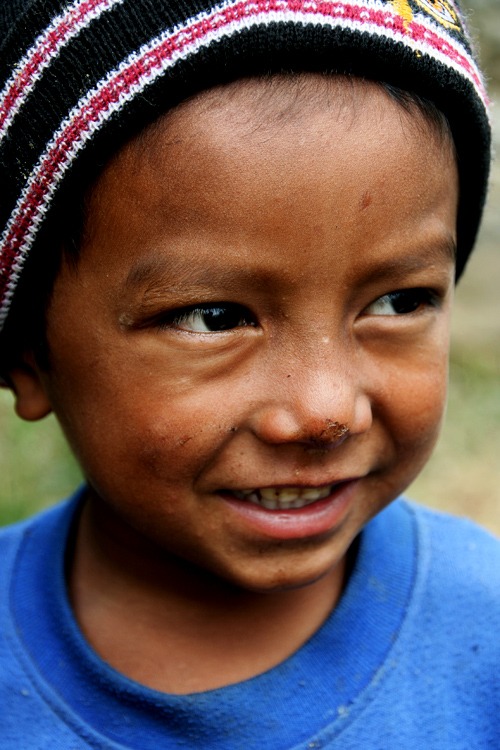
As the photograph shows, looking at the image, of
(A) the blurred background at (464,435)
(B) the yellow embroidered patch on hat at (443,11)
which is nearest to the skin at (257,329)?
(B) the yellow embroidered patch on hat at (443,11)

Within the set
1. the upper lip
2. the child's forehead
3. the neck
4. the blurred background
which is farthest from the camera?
the blurred background

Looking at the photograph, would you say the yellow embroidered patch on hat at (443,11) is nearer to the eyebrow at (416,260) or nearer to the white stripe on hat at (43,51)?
the eyebrow at (416,260)

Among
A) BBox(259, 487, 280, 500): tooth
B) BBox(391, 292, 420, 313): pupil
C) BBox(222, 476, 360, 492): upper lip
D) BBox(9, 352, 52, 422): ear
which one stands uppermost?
BBox(391, 292, 420, 313): pupil

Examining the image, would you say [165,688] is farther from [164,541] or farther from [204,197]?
[204,197]

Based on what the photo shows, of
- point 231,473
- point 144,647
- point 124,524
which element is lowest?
point 144,647

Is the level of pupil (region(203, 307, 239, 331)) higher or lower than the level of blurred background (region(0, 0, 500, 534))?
higher

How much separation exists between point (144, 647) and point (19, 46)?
937mm

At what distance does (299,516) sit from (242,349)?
27 centimetres

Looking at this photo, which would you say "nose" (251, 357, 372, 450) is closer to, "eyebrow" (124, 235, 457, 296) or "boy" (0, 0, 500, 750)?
"boy" (0, 0, 500, 750)

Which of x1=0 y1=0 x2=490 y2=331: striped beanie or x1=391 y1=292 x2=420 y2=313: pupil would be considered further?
x1=391 y1=292 x2=420 y2=313: pupil

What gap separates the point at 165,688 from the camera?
4.77 ft

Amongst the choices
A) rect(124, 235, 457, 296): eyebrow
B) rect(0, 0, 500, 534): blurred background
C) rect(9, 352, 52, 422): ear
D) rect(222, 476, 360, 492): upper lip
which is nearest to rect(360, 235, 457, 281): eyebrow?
rect(124, 235, 457, 296): eyebrow

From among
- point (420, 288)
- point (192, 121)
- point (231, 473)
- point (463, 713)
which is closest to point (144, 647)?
point (231, 473)

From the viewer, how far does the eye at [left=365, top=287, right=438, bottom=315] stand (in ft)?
4.44
